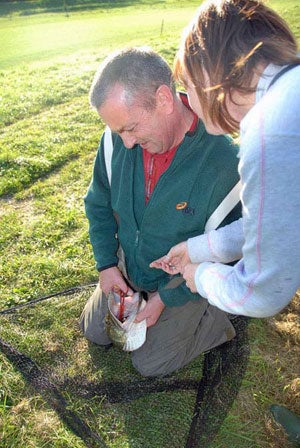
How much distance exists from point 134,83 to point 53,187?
2.79 m

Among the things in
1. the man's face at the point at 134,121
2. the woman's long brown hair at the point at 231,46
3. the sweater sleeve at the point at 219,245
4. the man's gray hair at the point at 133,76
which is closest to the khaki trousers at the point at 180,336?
the sweater sleeve at the point at 219,245

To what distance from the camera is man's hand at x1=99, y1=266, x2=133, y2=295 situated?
278 cm

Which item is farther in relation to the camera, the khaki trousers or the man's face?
the khaki trousers

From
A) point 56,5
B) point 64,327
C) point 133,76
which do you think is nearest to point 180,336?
point 64,327

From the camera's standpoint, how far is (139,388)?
2600 millimetres

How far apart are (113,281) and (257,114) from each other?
1.82 metres

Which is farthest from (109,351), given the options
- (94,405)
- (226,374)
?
(226,374)

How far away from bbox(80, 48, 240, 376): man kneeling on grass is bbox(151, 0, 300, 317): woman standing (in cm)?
66

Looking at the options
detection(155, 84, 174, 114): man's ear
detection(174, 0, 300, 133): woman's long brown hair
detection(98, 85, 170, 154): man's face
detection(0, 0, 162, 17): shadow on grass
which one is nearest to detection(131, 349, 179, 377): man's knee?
detection(98, 85, 170, 154): man's face

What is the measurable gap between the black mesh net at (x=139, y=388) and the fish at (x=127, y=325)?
0.20 m

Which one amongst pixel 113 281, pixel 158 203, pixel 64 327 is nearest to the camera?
pixel 158 203

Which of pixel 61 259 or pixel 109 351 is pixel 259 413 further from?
pixel 61 259

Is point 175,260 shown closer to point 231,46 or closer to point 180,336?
point 180,336

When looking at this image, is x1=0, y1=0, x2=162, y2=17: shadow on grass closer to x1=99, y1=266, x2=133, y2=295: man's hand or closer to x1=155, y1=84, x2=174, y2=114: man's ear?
x1=99, y1=266, x2=133, y2=295: man's hand
